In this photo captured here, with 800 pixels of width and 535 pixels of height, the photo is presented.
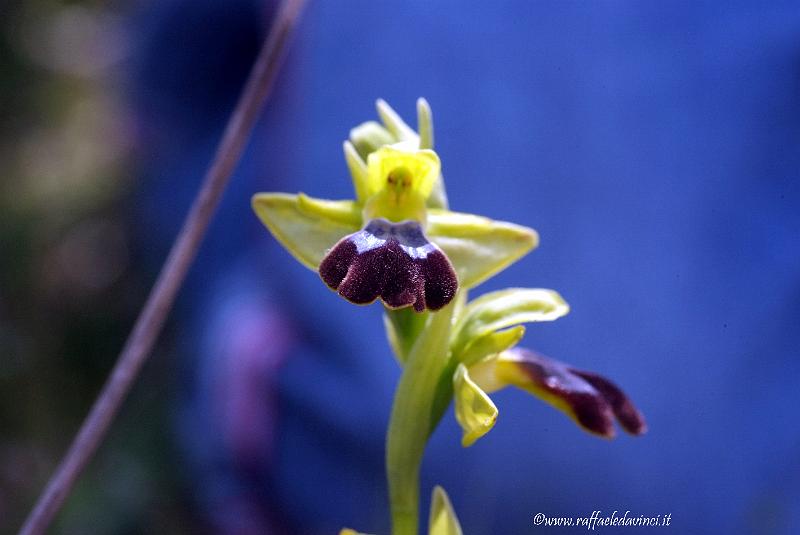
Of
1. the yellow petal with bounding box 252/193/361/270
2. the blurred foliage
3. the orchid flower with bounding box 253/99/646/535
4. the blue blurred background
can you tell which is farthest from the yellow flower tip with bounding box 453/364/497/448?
the blurred foliage

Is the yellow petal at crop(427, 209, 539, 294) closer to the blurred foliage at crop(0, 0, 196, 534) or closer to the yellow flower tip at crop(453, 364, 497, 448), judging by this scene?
the yellow flower tip at crop(453, 364, 497, 448)

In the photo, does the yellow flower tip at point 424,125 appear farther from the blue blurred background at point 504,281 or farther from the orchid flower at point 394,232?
the blue blurred background at point 504,281

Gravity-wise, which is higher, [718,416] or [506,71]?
[506,71]

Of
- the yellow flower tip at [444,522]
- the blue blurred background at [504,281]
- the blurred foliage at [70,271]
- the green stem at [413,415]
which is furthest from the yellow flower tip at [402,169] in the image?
the blurred foliage at [70,271]

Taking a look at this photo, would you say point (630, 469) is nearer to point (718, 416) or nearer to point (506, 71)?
point (718, 416)

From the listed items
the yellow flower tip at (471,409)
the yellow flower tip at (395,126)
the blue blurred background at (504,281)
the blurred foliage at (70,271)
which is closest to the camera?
the yellow flower tip at (471,409)

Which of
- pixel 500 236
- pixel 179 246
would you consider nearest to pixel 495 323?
pixel 500 236
